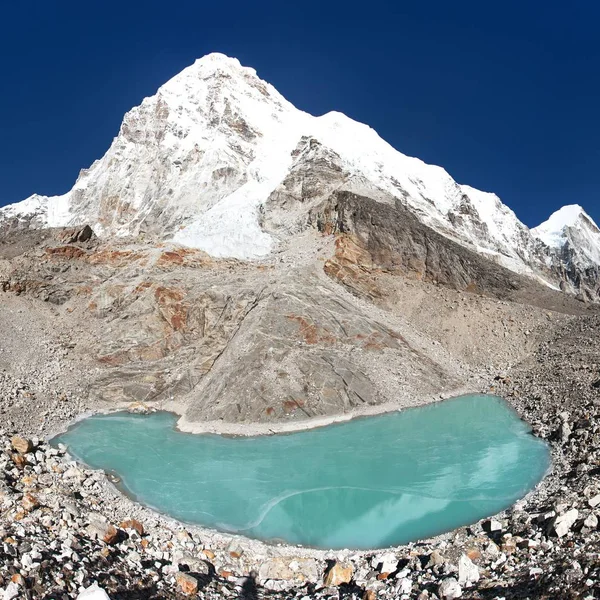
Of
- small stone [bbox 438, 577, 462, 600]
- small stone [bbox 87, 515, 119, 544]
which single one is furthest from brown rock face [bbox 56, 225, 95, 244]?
small stone [bbox 438, 577, 462, 600]

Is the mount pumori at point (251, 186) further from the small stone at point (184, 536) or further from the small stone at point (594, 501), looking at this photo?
the small stone at point (594, 501)

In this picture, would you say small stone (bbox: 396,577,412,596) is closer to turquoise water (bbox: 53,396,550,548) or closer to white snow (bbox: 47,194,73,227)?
turquoise water (bbox: 53,396,550,548)

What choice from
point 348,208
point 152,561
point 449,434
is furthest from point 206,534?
point 348,208

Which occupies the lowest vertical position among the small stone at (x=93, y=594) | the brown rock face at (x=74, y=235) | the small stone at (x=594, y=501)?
the small stone at (x=93, y=594)

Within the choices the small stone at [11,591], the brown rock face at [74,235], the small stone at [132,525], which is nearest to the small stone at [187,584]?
the small stone at [132,525]

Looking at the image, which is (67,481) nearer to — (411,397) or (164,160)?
(411,397)

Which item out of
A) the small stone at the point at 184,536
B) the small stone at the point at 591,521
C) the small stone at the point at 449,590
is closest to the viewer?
the small stone at the point at 449,590
